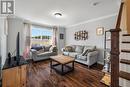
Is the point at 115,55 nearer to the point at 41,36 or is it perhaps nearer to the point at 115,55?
the point at 115,55

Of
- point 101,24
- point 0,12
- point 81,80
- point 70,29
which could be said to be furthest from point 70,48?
point 0,12

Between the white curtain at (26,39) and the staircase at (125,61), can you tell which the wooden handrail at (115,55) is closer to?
the staircase at (125,61)

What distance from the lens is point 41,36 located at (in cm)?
601

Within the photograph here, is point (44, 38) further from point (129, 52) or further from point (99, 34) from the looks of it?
point (129, 52)

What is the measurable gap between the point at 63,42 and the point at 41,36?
1808 mm

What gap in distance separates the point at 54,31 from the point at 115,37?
5.59 meters

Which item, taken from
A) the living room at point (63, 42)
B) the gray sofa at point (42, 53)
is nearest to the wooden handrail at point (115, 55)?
the living room at point (63, 42)

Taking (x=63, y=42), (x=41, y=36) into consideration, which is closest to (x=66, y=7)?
(x=41, y=36)

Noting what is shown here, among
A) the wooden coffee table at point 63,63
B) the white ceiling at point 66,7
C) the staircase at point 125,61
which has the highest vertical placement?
the white ceiling at point 66,7

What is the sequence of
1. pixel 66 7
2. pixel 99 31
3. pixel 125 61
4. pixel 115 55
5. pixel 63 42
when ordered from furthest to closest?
pixel 63 42, pixel 99 31, pixel 66 7, pixel 125 61, pixel 115 55

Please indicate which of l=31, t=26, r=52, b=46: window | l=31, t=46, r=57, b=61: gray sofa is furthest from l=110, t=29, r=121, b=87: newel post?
l=31, t=26, r=52, b=46: window

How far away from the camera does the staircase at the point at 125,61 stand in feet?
4.89

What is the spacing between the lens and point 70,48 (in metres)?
5.37

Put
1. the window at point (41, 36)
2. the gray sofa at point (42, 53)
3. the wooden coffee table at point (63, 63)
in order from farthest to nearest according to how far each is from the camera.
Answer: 1. the window at point (41, 36)
2. the gray sofa at point (42, 53)
3. the wooden coffee table at point (63, 63)
